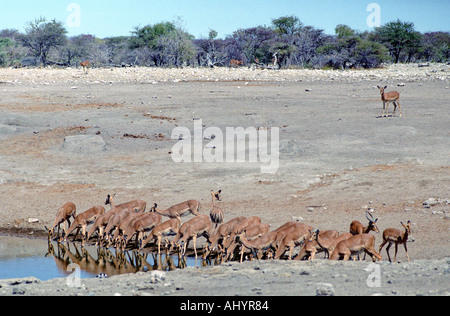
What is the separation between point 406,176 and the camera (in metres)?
14.4

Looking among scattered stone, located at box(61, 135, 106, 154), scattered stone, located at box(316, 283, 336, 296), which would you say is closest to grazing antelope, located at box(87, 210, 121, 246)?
scattered stone, located at box(316, 283, 336, 296)

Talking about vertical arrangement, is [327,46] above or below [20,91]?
above

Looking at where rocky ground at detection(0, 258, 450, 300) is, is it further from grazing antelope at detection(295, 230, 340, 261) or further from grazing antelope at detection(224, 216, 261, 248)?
grazing antelope at detection(224, 216, 261, 248)

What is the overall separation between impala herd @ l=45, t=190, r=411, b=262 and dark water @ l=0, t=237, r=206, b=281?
200 millimetres

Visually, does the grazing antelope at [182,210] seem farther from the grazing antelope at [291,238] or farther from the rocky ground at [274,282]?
the rocky ground at [274,282]

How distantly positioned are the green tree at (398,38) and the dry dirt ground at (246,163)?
23915mm

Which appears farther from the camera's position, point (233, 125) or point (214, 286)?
point (233, 125)

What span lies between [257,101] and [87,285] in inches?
737

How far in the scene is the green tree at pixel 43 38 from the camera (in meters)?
51.9

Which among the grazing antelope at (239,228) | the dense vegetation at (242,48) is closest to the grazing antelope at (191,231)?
the grazing antelope at (239,228)
